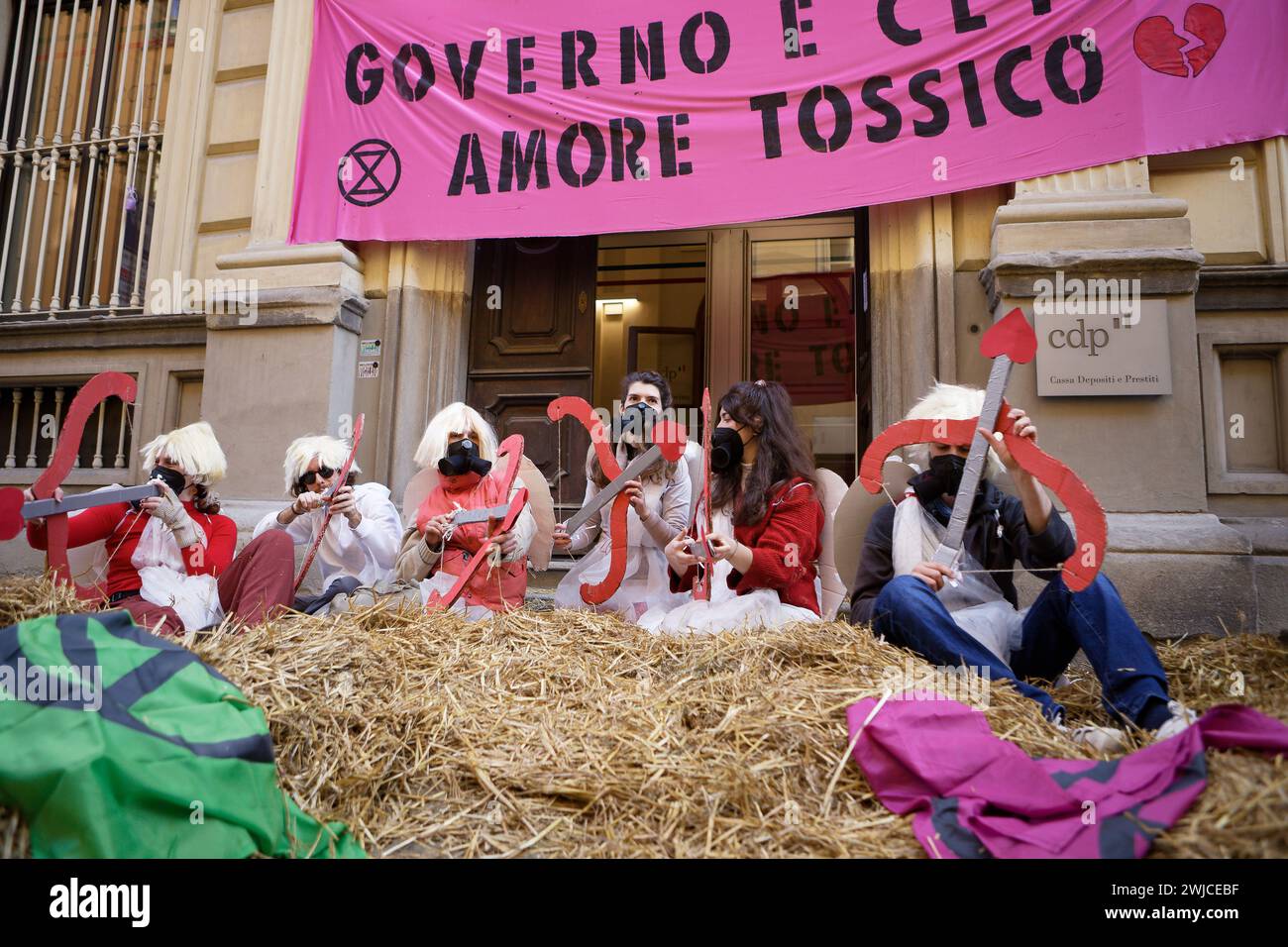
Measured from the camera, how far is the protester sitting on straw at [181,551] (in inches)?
109

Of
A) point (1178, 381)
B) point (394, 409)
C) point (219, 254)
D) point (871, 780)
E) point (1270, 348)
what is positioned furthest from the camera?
point (219, 254)

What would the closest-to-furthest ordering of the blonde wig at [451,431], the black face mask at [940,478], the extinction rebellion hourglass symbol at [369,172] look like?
the black face mask at [940,478], the blonde wig at [451,431], the extinction rebellion hourglass symbol at [369,172]

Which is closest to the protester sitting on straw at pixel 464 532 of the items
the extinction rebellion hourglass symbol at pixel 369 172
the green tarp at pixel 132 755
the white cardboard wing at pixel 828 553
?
the white cardboard wing at pixel 828 553

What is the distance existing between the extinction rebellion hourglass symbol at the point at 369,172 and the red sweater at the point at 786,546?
3.00 metres

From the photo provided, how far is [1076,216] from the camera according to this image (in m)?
3.62

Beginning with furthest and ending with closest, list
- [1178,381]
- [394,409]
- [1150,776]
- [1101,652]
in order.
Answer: [394,409] → [1178,381] → [1101,652] → [1150,776]

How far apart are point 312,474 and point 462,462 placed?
29.2 inches

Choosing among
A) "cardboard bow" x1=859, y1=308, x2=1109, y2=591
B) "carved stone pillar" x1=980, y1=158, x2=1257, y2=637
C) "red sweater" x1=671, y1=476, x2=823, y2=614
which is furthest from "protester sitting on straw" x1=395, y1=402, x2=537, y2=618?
"carved stone pillar" x1=980, y1=158, x2=1257, y2=637

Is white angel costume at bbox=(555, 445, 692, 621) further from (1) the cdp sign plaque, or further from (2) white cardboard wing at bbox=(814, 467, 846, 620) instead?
(1) the cdp sign plaque

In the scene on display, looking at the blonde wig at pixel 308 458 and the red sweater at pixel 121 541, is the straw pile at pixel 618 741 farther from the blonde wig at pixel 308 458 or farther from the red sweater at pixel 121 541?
the blonde wig at pixel 308 458
